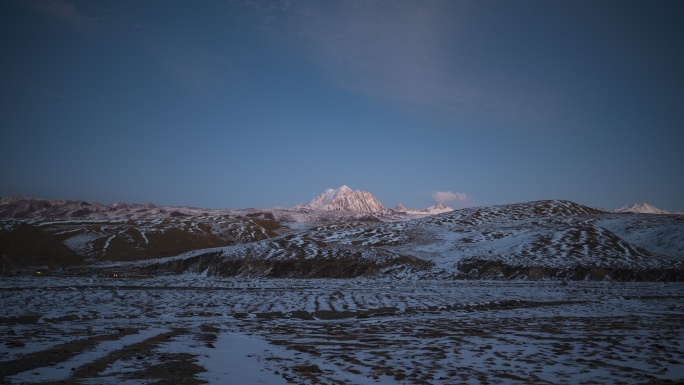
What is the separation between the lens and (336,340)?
46.8 ft

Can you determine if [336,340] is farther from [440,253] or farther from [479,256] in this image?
[440,253]

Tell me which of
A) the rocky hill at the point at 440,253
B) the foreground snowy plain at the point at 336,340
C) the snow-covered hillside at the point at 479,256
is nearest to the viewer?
the foreground snowy plain at the point at 336,340

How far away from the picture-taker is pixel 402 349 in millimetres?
12617

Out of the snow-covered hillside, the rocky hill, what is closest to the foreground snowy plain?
the snow-covered hillside

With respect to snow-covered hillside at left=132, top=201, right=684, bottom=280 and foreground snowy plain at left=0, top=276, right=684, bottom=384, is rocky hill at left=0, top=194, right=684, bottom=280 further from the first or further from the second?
foreground snowy plain at left=0, top=276, right=684, bottom=384

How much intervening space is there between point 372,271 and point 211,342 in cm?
3856

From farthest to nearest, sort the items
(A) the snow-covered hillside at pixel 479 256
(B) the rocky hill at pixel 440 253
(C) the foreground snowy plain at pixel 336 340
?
(B) the rocky hill at pixel 440 253 < (A) the snow-covered hillside at pixel 479 256 < (C) the foreground snowy plain at pixel 336 340

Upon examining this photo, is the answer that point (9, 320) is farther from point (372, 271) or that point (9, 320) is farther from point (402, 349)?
point (372, 271)

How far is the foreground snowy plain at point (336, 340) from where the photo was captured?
9500mm

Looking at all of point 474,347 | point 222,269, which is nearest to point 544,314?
point 474,347

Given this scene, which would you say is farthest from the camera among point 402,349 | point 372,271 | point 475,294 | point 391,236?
point 391,236

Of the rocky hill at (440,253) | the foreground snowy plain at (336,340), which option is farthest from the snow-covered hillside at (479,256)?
the foreground snowy plain at (336,340)

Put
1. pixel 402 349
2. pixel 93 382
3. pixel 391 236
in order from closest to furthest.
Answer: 1. pixel 93 382
2. pixel 402 349
3. pixel 391 236

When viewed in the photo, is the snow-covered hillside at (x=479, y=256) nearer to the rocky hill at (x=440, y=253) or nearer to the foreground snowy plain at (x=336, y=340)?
the rocky hill at (x=440, y=253)
